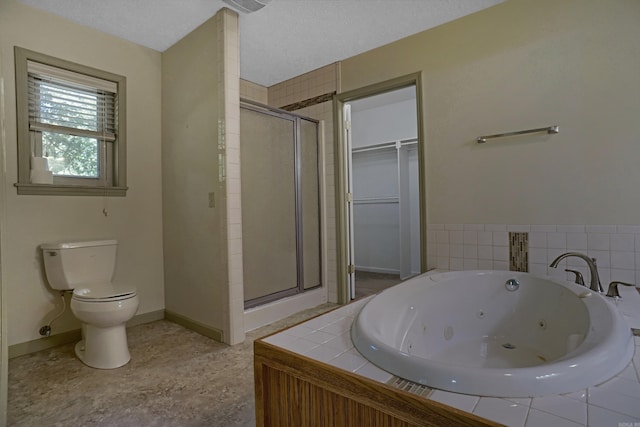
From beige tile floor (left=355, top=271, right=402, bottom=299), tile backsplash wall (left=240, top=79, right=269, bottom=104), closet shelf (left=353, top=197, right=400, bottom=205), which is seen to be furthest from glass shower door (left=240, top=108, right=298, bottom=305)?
closet shelf (left=353, top=197, right=400, bottom=205)

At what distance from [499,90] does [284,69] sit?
6.38 feet

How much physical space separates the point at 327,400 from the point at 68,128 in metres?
2.52

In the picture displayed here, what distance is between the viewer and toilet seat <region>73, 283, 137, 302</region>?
5.80 feet

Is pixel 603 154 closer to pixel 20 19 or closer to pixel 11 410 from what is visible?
pixel 11 410

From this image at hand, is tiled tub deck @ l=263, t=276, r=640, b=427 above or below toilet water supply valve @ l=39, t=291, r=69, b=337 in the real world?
above

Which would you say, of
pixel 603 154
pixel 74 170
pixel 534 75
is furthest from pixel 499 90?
pixel 74 170

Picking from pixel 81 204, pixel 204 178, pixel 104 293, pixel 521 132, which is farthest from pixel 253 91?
pixel 521 132

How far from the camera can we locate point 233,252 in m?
2.12

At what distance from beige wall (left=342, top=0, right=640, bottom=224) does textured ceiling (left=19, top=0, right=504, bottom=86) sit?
0.24m

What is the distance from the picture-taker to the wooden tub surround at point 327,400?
0.71m

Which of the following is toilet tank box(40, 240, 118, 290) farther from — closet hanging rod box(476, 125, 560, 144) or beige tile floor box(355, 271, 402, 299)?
closet hanging rod box(476, 125, 560, 144)

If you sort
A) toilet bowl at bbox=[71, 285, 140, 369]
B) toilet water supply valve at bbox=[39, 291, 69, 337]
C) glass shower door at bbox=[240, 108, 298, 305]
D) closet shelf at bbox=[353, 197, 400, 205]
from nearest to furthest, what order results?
toilet bowl at bbox=[71, 285, 140, 369] → toilet water supply valve at bbox=[39, 291, 69, 337] → glass shower door at bbox=[240, 108, 298, 305] → closet shelf at bbox=[353, 197, 400, 205]

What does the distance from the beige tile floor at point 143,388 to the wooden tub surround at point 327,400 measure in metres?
0.54

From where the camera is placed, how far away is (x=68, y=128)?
2.22 m
